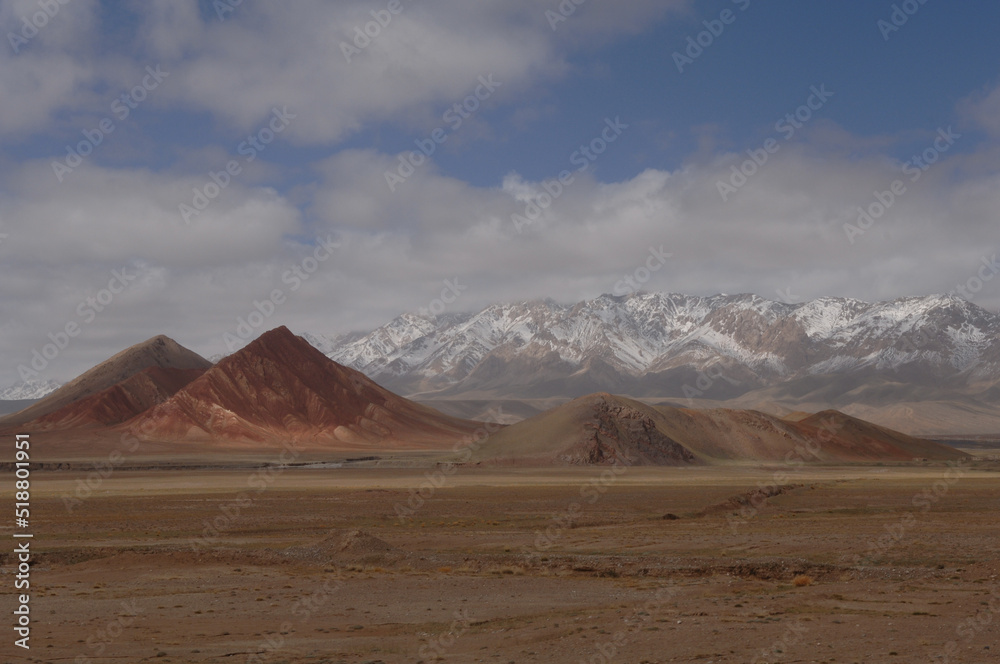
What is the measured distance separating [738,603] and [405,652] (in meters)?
8.26

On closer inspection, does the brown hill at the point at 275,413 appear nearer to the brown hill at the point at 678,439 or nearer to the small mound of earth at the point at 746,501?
the brown hill at the point at 678,439

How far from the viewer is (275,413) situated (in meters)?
184

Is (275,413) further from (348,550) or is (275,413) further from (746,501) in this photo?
(348,550)

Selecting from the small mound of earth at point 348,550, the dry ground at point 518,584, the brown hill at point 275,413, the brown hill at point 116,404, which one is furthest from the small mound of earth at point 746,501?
the brown hill at point 116,404

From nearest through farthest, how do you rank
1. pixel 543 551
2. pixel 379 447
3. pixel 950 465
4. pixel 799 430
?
pixel 543 551 → pixel 950 465 → pixel 799 430 → pixel 379 447

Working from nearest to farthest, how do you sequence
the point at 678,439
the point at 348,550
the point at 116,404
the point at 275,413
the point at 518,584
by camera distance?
the point at 518,584, the point at 348,550, the point at 678,439, the point at 275,413, the point at 116,404

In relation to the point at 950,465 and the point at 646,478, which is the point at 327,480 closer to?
the point at 646,478

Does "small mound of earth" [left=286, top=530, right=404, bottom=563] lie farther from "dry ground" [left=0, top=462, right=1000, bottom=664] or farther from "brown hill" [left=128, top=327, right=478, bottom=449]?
"brown hill" [left=128, top=327, right=478, bottom=449]

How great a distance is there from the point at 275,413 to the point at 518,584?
164436 millimetres

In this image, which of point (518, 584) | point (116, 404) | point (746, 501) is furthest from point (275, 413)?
point (518, 584)

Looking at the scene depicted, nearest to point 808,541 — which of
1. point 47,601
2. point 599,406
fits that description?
point 47,601

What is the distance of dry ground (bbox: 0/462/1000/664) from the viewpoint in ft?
58.2

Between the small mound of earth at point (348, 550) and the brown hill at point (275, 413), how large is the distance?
13862 cm

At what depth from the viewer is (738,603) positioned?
70.5ft
